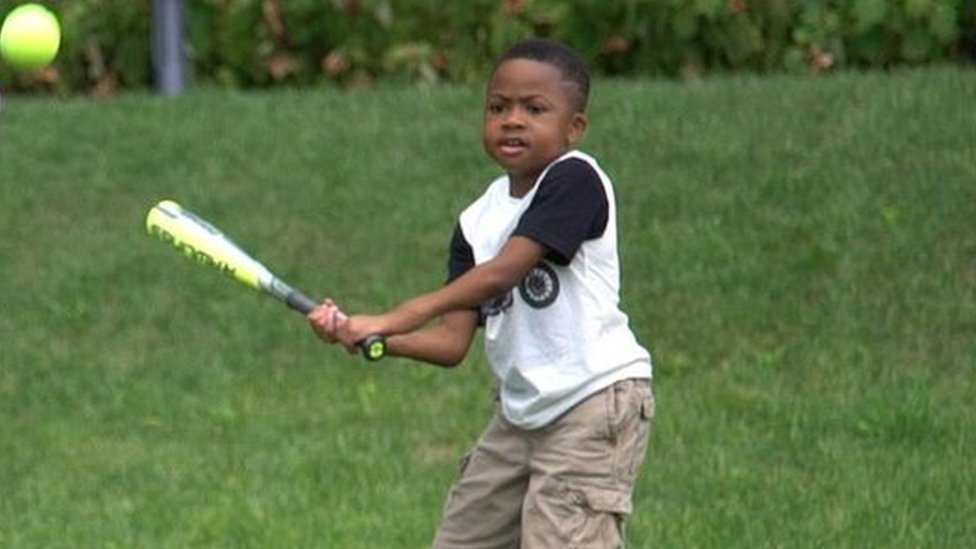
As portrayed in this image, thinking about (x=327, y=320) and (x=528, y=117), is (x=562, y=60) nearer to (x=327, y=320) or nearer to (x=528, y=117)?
(x=528, y=117)

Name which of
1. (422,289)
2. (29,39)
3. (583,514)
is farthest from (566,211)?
(422,289)

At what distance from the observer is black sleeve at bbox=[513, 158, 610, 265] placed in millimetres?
5324

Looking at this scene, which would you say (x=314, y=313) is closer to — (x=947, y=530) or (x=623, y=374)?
(x=623, y=374)

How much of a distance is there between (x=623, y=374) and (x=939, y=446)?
2532mm

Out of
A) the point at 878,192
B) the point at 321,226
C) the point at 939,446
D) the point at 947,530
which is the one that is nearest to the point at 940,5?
the point at 878,192

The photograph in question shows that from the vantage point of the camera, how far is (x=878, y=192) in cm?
988

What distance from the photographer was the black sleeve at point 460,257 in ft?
18.3

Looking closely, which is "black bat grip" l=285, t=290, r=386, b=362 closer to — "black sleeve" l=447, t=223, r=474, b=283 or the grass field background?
"black sleeve" l=447, t=223, r=474, b=283

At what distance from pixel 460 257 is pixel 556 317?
0.30 meters

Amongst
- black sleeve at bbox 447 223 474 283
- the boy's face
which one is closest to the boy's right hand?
black sleeve at bbox 447 223 474 283

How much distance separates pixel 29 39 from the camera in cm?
620

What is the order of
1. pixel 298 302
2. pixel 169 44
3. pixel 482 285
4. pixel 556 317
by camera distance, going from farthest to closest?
1. pixel 169 44
2. pixel 556 317
3. pixel 482 285
4. pixel 298 302

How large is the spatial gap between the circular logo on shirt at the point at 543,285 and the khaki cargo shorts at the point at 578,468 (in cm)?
22

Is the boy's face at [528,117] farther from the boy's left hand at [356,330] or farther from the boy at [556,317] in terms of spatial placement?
the boy's left hand at [356,330]
